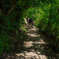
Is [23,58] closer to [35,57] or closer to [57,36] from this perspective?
[35,57]

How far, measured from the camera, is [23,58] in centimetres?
652

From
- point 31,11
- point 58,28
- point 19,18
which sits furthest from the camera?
point 31,11

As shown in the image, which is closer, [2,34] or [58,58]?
[2,34]

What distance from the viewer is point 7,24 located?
438 cm

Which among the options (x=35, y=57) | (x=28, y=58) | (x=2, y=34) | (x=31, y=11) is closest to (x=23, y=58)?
(x=28, y=58)

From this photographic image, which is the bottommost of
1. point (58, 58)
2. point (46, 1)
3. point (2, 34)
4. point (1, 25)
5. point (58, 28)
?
point (58, 58)

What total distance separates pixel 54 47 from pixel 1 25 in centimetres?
637

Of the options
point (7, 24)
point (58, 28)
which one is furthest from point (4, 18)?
point (58, 28)

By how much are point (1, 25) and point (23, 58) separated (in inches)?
110

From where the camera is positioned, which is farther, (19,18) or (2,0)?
(19,18)

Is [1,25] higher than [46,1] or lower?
lower

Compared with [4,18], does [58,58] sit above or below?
below

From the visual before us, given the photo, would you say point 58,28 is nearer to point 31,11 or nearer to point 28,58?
point 31,11

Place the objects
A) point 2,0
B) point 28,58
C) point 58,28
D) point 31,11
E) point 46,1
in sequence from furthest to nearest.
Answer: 1. point 31,11
2. point 58,28
3. point 28,58
4. point 46,1
5. point 2,0
